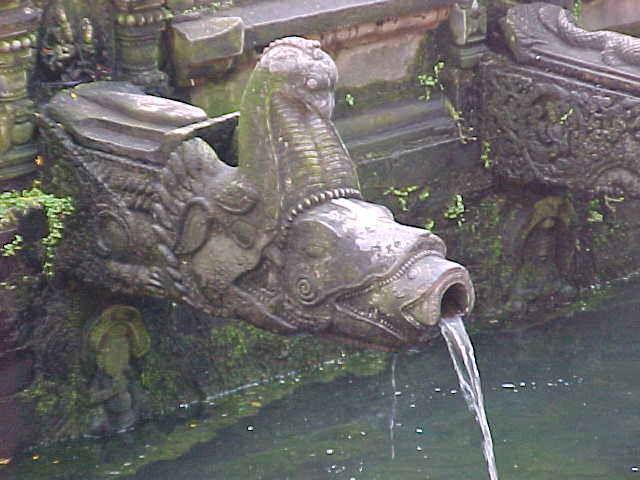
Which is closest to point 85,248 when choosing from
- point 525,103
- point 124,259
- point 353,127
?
point 124,259

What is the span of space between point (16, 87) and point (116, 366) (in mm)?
1332

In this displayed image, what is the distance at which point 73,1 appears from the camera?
23.3ft

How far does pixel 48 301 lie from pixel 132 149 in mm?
961

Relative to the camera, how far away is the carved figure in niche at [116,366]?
7348 mm

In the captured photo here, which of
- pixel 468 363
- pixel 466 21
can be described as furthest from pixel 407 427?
pixel 466 21

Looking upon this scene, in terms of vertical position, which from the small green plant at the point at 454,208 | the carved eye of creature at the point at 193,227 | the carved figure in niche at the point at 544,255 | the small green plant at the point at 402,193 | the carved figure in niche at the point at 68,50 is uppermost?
the carved figure in niche at the point at 68,50

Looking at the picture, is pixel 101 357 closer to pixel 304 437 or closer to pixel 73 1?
pixel 304 437

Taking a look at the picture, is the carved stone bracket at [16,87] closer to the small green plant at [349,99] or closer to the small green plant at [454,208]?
the small green plant at [349,99]

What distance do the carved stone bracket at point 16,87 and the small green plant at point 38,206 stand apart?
0.10m

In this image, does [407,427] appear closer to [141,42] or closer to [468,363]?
[468,363]

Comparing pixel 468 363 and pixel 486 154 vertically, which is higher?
pixel 468 363

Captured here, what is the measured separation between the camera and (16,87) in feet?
22.3

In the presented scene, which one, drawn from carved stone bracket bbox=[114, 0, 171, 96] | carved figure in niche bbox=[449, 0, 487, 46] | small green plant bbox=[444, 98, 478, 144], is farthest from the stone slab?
small green plant bbox=[444, 98, 478, 144]

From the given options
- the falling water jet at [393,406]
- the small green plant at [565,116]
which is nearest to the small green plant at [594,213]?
the small green plant at [565,116]
